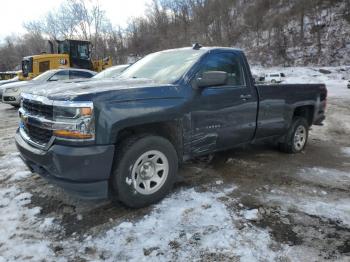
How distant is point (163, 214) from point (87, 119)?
1327 mm

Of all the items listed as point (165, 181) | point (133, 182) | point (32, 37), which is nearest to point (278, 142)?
point (165, 181)

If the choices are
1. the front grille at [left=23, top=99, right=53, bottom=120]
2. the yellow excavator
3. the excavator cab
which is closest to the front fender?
the front grille at [left=23, top=99, right=53, bottom=120]

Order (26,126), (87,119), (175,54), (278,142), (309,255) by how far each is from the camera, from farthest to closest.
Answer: (278,142), (175,54), (26,126), (87,119), (309,255)

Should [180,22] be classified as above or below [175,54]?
above

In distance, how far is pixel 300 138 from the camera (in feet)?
21.7

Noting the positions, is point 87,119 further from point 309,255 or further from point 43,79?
point 43,79

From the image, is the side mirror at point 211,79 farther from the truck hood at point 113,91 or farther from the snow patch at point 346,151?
the snow patch at point 346,151

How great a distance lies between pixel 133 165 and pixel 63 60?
16.9m

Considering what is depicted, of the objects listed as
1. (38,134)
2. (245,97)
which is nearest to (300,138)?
(245,97)

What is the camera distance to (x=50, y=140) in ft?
11.4

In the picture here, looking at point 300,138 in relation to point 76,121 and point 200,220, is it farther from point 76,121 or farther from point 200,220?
point 76,121

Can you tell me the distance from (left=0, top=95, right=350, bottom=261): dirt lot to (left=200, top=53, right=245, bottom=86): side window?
1378 millimetres

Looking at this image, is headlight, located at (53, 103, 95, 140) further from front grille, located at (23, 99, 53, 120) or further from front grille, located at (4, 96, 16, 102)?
front grille, located at (4, 96, 16, 102)

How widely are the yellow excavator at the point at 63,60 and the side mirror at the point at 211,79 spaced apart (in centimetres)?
1558
